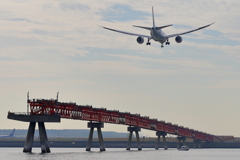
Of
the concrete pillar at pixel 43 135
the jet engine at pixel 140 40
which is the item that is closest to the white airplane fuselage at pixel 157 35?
the jet engine at pixel 140 40

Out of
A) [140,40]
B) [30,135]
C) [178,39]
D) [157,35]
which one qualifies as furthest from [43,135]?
[178,39]

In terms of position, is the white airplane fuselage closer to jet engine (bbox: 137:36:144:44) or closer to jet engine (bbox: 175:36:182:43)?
jet engine (bbox: 137:36:144:44)

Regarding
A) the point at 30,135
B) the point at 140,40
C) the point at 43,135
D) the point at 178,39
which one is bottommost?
the point at 30,135

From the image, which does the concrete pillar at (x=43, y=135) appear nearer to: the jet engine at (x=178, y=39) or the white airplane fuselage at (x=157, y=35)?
the white airplane fuselage at (x=157, y=35)

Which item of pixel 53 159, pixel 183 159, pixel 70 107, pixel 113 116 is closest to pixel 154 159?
pixel 183 159

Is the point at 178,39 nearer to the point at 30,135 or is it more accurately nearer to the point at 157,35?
the point at 157,35

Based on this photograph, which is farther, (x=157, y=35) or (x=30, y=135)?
(x=30, y=135)

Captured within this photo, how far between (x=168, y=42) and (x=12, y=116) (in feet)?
147

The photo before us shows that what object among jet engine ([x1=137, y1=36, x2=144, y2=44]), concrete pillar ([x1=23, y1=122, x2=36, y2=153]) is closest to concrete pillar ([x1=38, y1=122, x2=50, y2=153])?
concrete pillar ([x1=23, y1=122, x2=36, y2=153])

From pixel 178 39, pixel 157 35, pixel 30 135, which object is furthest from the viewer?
pixel 30 135

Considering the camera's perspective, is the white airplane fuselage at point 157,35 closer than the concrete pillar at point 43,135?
Yes

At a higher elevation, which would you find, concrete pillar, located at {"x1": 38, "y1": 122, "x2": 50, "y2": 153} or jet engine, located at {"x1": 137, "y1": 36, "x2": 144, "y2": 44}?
jet engine, located at {"x1": 137, "y1": 36, "x2": 144, "y2": 44}

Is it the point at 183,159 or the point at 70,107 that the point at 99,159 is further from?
the point at 70,107

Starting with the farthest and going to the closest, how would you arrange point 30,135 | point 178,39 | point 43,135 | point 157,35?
point 30,135 → point 43,135 → point 178,39 → point 157,35
